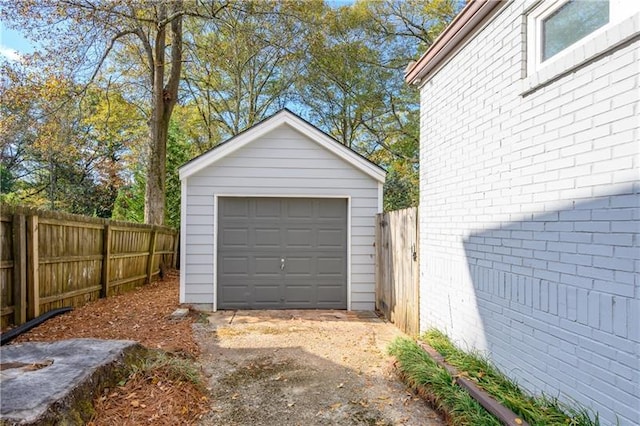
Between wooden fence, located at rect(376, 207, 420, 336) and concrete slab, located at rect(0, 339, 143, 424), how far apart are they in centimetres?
373

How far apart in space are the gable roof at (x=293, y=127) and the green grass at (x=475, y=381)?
12.8 feet

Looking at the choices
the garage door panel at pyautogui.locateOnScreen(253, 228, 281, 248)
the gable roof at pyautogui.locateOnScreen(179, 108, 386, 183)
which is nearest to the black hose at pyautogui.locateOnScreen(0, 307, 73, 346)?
the gable roof at pyautogui.locateOnScreen(179, 108, 386, 183)

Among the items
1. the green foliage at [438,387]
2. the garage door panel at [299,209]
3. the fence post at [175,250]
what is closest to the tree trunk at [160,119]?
the fence post at [175,250]

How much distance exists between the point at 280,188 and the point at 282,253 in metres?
1.29

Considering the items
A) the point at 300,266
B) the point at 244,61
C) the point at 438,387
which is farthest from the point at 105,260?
the point at 244,61

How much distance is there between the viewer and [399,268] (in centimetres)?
664

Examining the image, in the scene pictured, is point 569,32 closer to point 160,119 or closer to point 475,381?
point 475,381

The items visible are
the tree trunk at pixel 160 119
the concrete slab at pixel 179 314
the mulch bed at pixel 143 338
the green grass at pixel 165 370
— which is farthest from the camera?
the tree trunk at pixel 160 119

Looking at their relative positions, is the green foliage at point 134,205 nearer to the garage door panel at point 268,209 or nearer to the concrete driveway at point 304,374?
the garage door panel at point 268,209

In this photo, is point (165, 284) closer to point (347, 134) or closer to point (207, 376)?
point (207, 376)

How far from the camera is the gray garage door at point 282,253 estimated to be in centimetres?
791

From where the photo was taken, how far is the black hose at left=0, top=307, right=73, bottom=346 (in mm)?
4832

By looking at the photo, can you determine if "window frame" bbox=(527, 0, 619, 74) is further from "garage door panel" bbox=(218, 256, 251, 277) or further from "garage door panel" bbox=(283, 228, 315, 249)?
"garage door panel" bbox=(218, 256, 251, 277)

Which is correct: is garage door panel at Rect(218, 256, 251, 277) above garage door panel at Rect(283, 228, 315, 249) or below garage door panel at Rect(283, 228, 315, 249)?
below
